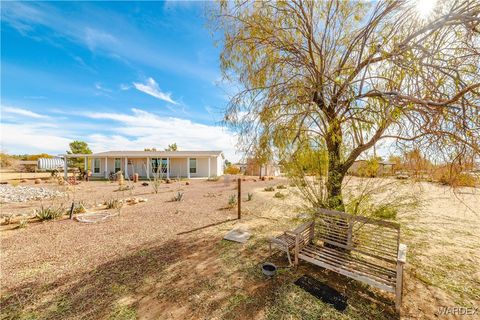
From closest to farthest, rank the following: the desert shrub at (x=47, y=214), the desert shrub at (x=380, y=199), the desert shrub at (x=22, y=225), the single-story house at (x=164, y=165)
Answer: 1. the desert shrub at (x=380, y=199)
2. the desert shrub at (x=22, y=225)
3. the desert shrub at (x=47, y=214)
4. the single-story house at (x=164, y=165)

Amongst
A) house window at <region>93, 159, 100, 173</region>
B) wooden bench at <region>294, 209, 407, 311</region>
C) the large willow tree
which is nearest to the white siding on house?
house window at <region>93, 159, 100, 173</region>

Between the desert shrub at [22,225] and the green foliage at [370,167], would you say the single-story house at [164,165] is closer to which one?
the desert shrub at [22,225]

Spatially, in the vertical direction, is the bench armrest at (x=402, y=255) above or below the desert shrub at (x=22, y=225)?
above

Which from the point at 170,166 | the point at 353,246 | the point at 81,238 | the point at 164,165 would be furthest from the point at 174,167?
the point at 353,246

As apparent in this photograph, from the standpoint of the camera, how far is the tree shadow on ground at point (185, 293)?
2.46 meters

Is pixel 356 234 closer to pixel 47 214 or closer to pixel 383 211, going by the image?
pixel 383 211

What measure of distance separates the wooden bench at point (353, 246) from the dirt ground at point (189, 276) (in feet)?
1.11

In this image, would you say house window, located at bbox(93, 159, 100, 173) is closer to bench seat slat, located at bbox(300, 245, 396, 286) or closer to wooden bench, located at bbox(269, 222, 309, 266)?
wooden bench, located at bbox(269, 222, 309, 266)

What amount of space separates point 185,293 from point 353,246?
3.08 m

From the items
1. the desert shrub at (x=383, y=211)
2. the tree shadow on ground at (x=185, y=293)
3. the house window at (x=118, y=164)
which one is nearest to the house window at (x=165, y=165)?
the house window at (x=118, y=164)

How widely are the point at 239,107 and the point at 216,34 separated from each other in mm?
1587

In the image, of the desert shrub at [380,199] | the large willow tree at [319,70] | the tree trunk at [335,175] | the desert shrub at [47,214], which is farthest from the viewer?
the desert shrub at [47,214]

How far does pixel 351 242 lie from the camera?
3.41 metres

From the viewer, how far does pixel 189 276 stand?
129 inches
